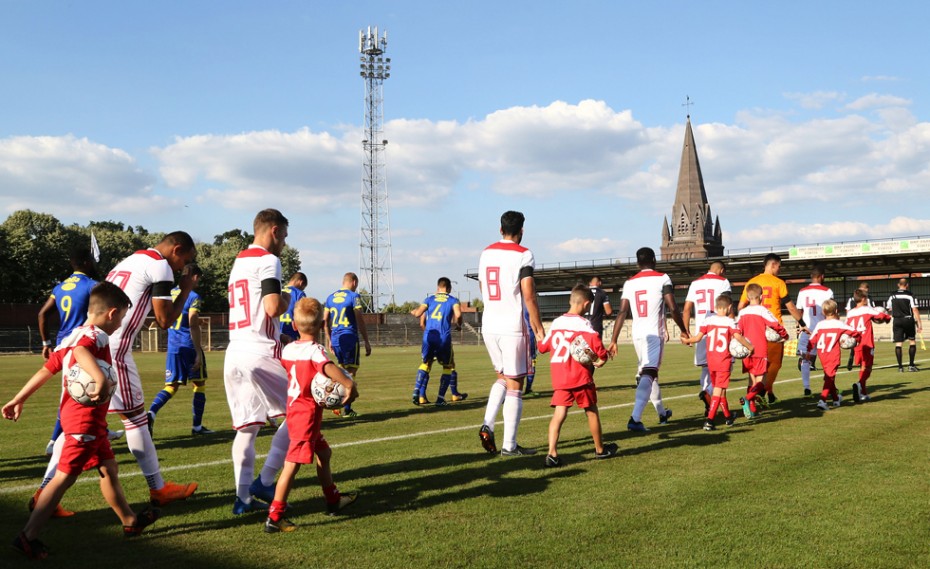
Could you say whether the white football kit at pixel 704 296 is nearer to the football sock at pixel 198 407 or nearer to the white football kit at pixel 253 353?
the football sock at pixel 198 407

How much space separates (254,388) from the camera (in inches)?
201

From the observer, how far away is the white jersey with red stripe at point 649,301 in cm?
902

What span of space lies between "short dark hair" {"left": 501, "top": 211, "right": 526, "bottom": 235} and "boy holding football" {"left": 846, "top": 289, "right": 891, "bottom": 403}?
6899 mm

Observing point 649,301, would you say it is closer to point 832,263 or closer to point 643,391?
point 643,391

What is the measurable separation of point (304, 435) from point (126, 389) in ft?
4.74

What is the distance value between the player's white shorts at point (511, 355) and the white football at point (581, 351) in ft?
2.10

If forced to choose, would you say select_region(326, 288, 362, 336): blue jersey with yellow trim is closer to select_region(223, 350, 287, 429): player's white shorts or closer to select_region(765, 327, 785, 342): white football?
select_region(765, 327, 785, 342): white football

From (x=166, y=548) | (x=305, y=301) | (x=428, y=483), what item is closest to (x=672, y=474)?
(x=428, y=483)

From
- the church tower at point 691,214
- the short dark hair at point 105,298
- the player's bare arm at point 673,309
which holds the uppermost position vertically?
the church tower at point 691,214

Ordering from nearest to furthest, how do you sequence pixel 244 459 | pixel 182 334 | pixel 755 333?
pixel 244 459, pixel 182 334, pixel 755 333

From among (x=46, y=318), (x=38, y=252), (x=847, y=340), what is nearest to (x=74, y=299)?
(x=46, y=318)

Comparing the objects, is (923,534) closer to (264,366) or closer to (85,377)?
(264,366)

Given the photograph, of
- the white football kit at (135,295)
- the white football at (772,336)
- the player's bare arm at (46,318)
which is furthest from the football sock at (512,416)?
the player's bare arm at (46,318)

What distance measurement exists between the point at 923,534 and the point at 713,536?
1.25 metres
